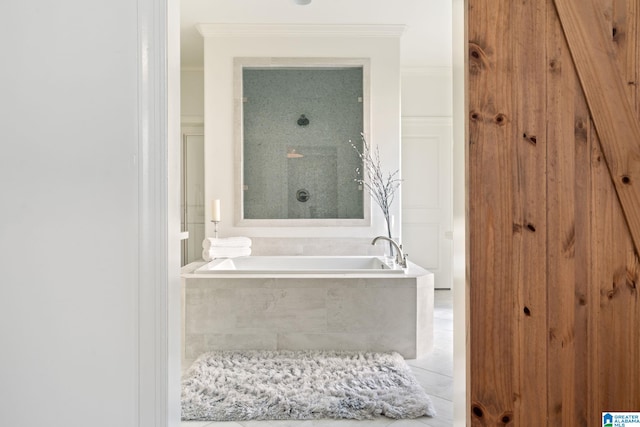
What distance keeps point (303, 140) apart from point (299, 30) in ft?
3.44

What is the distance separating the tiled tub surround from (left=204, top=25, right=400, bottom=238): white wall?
49.5 inches

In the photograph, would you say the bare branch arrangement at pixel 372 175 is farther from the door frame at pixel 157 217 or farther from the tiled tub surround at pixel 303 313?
the door frame at pixel 157 217

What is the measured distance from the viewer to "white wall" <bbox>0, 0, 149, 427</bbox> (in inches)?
37.0

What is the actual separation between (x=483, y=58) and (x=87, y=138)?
3.49ft

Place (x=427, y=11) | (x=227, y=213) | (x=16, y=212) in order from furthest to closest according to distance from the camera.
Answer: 1. (x=227, y=213)
2. (x=427, y=11)
3. (x=16, y=212)

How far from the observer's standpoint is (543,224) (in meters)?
1.13

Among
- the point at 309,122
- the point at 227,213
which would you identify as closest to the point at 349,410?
the point at 227,213

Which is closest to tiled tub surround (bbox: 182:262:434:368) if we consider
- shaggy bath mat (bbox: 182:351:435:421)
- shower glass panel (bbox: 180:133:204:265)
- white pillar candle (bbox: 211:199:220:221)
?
shaggy bath mat (bbox: 182:351:435:421)

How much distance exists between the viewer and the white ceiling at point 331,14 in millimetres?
3410

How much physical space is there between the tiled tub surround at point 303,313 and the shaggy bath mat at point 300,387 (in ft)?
0.28

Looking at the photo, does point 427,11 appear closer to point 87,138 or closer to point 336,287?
point 336,287

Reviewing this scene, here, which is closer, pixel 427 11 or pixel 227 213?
pixel 427 11

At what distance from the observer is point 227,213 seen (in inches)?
152

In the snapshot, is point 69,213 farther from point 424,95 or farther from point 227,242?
point 424,95
